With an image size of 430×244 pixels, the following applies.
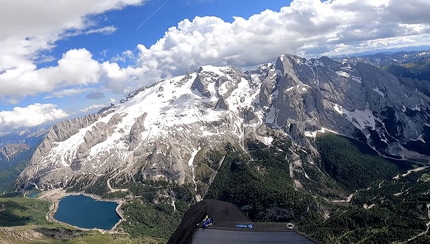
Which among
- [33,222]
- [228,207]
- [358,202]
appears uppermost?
[228,207]

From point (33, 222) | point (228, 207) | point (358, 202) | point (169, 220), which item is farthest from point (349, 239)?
point (33, 222)

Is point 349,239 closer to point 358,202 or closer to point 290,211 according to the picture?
point 290,211

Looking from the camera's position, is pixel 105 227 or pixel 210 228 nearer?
pixel 210 228

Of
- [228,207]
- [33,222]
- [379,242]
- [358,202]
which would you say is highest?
[228,207]

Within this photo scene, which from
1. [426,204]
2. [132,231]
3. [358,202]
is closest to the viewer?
[426,204]

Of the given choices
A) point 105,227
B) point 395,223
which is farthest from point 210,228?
point 105,227

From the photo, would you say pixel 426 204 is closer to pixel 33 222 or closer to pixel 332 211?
pixel 332 211

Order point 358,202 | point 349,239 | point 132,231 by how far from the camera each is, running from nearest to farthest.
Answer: point 349,239, point 132,231, point 358,202

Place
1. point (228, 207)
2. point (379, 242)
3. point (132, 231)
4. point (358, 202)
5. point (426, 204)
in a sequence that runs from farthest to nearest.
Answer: point (358, 202) → point (132, 231) → point (426, 204) → point (379, 242) → point (228, 207)

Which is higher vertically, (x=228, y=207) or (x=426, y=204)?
(x=228, y=207)
